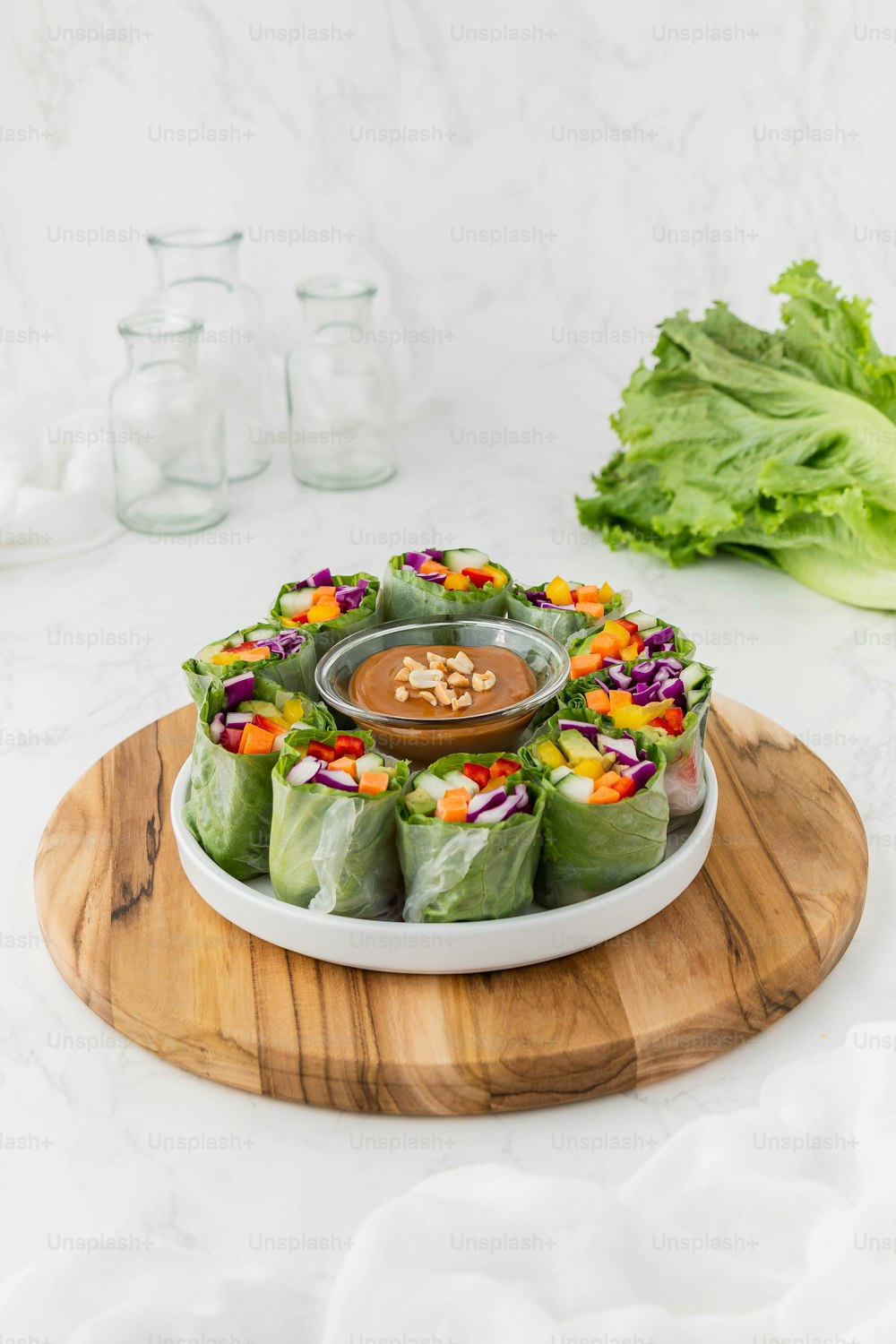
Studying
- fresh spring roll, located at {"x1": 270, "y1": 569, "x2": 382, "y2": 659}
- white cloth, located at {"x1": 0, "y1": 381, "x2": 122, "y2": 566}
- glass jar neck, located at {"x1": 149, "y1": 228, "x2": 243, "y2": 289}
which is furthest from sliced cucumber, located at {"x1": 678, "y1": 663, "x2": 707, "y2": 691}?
glass jar neck, located at {"x1": 149, "y1": 228, "x2": 243, "y2": 289}

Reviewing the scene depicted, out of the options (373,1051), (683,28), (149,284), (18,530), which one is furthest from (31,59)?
(373,1051)

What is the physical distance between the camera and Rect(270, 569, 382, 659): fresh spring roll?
3.38 m

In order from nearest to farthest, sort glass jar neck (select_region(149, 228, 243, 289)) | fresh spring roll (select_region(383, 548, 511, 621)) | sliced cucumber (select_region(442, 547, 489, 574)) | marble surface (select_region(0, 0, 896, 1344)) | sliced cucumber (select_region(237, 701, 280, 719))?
marble surface (select_region(0, 0, 896, 1344)) < sliced cucumber (select_region(237, 701, 280, 719)) < fresh spring roll (select_region(383, 548, 511, 621)) < sliced cucumber (select_region(442, 547, 489, 574)) < glass jar neck (select_region(149, 228, 243, 289))

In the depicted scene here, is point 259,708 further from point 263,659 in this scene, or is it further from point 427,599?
point 427,599

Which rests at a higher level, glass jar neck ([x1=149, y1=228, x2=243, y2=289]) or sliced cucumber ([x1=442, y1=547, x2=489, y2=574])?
glass jar neck ([x1=149, y1=228, x2=243, y2=289])

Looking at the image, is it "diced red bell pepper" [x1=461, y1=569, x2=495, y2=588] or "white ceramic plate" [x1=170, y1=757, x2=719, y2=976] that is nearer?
"white ceramic plate" [x1=170, y1=757, x2=719, y2=976]

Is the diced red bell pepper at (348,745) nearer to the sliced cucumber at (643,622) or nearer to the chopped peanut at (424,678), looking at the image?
the chopped peanut at (424,678)

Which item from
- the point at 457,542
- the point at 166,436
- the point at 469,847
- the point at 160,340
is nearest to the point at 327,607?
the point at 469,847

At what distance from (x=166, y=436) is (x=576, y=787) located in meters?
3.11

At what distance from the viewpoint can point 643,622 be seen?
3.32 metres

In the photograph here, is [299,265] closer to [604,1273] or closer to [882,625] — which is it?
[882,625]

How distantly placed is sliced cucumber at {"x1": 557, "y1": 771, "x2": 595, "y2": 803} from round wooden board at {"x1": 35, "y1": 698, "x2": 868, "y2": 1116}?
331 millimetres

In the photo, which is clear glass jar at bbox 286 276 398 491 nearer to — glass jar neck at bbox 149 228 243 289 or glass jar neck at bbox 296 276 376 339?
glass jar neck at bbox 296 276 376 339

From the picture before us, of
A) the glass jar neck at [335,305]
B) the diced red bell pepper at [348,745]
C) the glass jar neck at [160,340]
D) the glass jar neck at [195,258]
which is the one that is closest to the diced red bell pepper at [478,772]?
the diced red bell pepper at [348,745]
